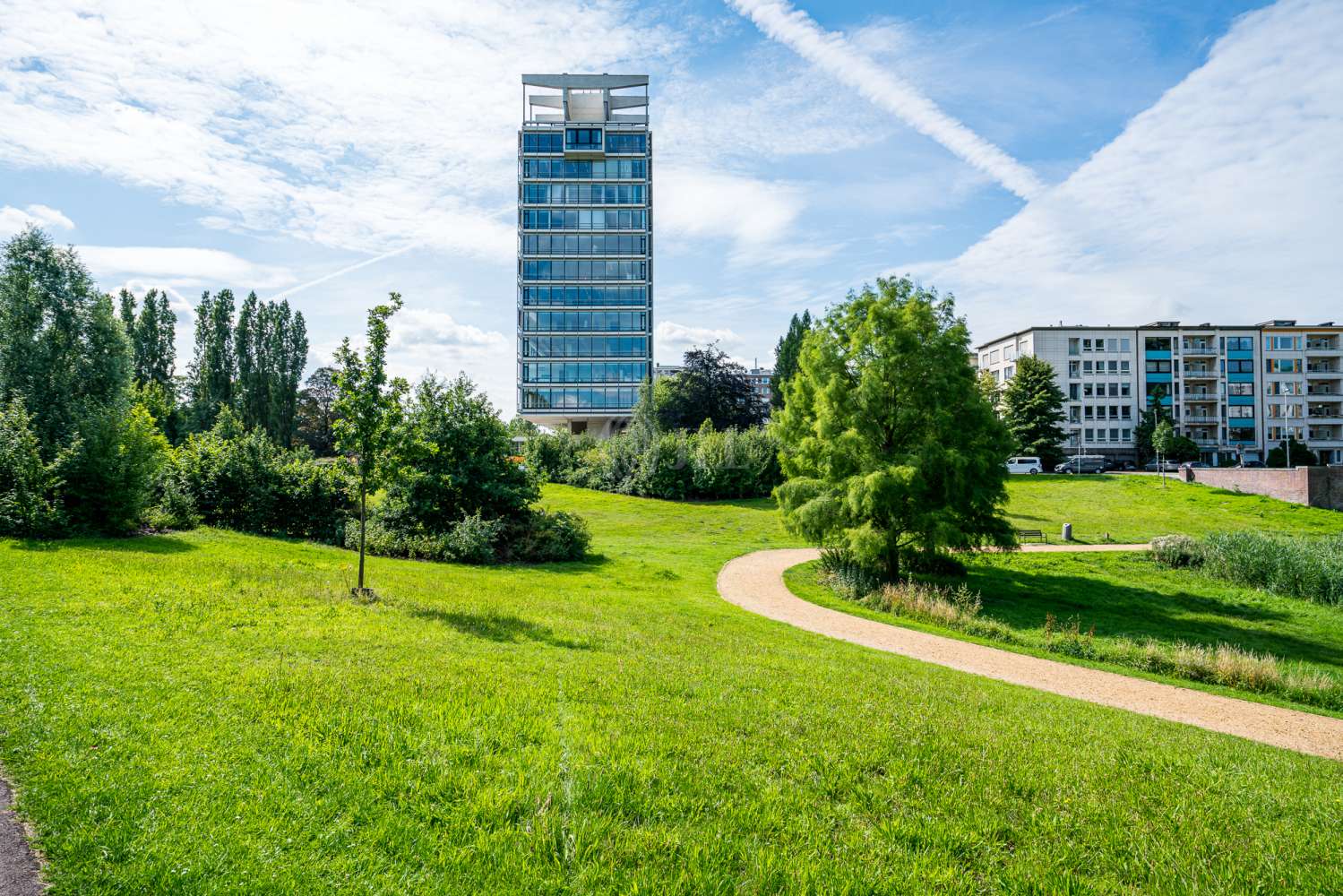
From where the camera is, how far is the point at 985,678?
12.0 meters

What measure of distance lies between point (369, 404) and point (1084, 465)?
227 ft

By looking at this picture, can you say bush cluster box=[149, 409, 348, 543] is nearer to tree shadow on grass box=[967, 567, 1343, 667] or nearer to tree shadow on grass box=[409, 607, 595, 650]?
tree shadow on grass box=[409, 607, 595, 650]

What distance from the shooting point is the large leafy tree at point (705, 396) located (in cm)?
7088

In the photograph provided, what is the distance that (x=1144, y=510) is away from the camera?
43406mm

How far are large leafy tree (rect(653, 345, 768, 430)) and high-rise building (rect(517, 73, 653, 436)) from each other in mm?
8468

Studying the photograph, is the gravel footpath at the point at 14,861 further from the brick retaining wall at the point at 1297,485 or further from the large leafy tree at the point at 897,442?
the brick retaining wall at the point at 1297,485

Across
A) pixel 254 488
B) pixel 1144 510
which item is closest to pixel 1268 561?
pixel 1144 510

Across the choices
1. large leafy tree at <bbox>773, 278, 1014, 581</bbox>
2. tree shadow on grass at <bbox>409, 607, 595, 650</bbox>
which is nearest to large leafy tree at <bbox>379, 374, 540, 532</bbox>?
large leafy tree at <bbox>773, 278, 1014, 581</bbox>

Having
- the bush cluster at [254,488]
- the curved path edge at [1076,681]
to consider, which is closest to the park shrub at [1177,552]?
the curved path edge at [1076,681]

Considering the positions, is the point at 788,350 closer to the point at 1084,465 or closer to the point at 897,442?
the point at 1084,465

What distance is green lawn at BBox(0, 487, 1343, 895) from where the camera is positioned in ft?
14.3

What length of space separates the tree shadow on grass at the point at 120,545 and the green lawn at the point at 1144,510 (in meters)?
33.3

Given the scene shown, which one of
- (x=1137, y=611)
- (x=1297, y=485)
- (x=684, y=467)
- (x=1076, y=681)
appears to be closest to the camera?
(x=1076, y=681)

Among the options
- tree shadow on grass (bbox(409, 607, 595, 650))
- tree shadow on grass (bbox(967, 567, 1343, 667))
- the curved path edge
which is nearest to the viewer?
tree shadow on grass (bbox(409, 607, 595, 650))
